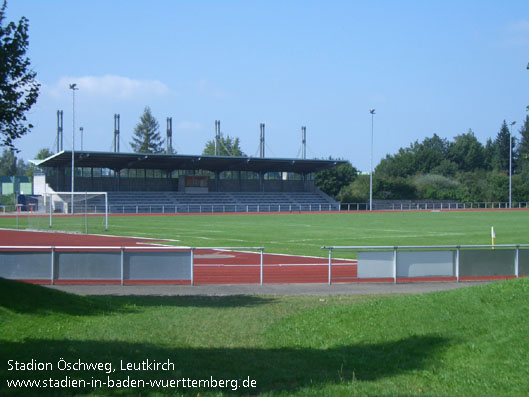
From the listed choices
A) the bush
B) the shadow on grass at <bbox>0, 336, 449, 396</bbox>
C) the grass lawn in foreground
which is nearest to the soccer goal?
the grass lawn in foreground

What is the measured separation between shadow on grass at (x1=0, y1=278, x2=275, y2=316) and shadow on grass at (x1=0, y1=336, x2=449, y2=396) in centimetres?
228

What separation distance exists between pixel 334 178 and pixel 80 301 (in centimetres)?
10446

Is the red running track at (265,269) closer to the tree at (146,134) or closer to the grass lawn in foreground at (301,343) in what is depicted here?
the grass lawn in foreground at (301,343)

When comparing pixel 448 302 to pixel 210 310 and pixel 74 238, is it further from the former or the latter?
pixel 74 238

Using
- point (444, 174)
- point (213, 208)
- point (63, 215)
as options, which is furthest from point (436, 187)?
point (63, 215)

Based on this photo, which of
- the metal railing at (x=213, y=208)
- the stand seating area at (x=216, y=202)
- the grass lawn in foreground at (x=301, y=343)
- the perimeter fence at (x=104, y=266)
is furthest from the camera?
the stand seating area at (x=216, y=202)

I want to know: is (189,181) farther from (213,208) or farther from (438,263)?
(438,263)

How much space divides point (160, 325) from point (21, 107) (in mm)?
4487

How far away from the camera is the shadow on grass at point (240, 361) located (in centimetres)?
677

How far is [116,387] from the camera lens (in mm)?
6480

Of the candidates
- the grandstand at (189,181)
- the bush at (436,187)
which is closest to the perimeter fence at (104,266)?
the grandstand at (189,181)

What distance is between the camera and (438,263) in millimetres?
18750

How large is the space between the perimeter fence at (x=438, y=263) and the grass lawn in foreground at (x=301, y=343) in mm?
6273

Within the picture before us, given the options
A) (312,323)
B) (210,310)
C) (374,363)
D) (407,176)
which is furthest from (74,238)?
(407,176)
